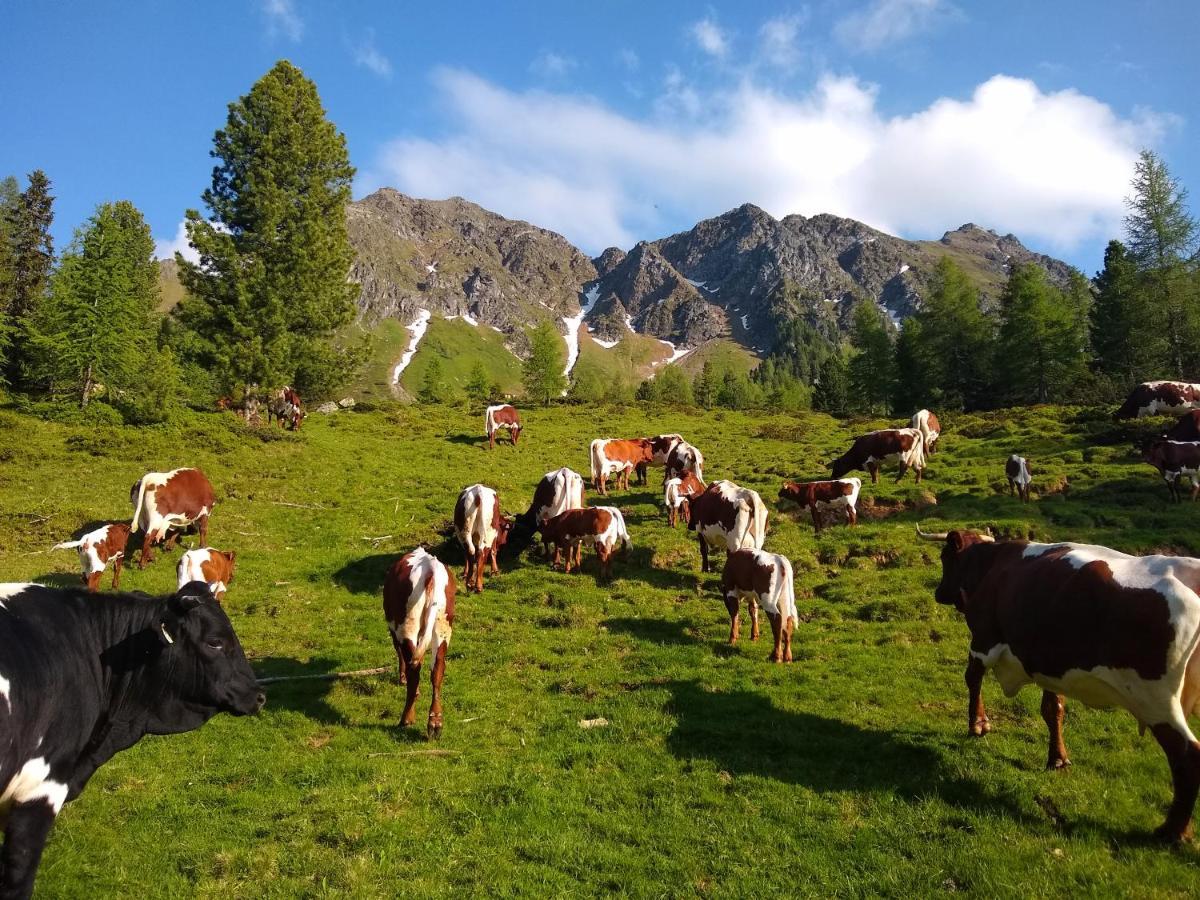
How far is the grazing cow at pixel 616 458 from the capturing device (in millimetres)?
25312

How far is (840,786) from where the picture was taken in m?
7.41

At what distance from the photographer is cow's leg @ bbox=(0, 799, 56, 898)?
464 cm

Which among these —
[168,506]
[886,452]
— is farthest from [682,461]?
[168,506]

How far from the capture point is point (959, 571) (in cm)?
967

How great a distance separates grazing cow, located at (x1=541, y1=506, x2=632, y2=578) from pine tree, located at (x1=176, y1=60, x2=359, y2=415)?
61.0 feet

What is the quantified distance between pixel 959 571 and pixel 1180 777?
401 cm

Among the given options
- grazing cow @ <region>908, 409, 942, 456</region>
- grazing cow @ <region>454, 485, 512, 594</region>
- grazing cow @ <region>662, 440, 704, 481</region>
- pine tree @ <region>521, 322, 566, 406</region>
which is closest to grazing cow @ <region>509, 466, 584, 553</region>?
grazing cow @ <region>454, 485, 512, 594</region>

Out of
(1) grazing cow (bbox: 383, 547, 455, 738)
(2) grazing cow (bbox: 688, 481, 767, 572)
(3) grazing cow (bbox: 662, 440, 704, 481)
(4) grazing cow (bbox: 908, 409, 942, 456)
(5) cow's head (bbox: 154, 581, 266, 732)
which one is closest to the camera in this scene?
(5) cow's head (bbox: 154, 581, 266, 732)

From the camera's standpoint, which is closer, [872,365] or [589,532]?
[589,532]

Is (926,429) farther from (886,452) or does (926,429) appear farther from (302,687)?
(302,687)

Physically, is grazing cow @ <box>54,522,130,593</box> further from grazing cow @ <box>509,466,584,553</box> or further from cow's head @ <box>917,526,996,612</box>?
cow's head @ <box>917,526,996,612</box>

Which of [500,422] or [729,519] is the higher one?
[500,422]

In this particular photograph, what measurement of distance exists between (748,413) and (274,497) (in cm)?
3871

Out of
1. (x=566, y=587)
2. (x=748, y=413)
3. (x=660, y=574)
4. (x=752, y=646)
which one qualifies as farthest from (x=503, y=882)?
(x=748, y=413)
